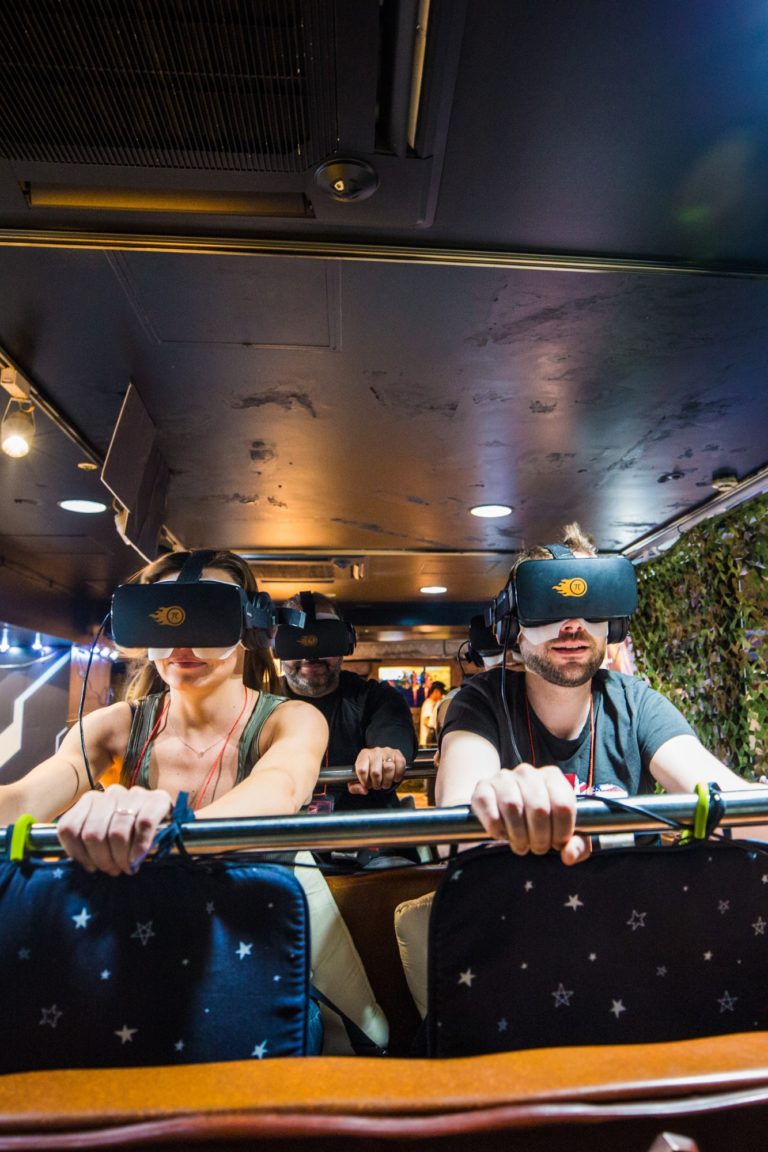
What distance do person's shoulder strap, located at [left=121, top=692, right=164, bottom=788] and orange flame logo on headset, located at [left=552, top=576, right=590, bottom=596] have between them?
3.76 ft

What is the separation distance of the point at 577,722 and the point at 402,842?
1112mm

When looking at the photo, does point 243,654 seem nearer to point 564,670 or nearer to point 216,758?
point 216,758

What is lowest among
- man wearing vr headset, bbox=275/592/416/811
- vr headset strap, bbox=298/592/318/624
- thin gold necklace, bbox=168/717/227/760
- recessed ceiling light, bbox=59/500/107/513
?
thin gold necklace, bbox=168/717/227/760

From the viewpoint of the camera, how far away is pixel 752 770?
12.3ft

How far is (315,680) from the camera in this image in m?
3.28

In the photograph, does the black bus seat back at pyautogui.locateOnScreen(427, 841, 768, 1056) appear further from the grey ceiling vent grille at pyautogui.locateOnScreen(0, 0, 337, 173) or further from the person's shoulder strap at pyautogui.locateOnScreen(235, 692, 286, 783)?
the grey ceiling vent grille at pyautogui.locateOnScreen(0, 0, 337, 173)

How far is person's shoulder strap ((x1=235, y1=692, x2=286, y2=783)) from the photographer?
170 centimetres

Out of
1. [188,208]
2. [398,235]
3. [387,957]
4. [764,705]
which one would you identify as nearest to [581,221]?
[398,235]

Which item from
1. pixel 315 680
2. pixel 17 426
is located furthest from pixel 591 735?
pixel 17 426

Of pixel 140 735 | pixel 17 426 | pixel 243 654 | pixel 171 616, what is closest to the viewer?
pixel 171 616

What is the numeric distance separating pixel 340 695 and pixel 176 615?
1927mm

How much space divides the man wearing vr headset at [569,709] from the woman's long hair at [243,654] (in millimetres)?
637

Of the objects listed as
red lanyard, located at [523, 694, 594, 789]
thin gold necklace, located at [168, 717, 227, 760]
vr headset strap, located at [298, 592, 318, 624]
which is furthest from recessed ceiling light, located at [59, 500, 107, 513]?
red lanyard, located at [523, 694, 594, 789]

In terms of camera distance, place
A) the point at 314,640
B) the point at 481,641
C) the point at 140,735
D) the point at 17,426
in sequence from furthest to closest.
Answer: the point at 314,640 → the point at 481,641 → the point at 17,426 → the point at 140,735
